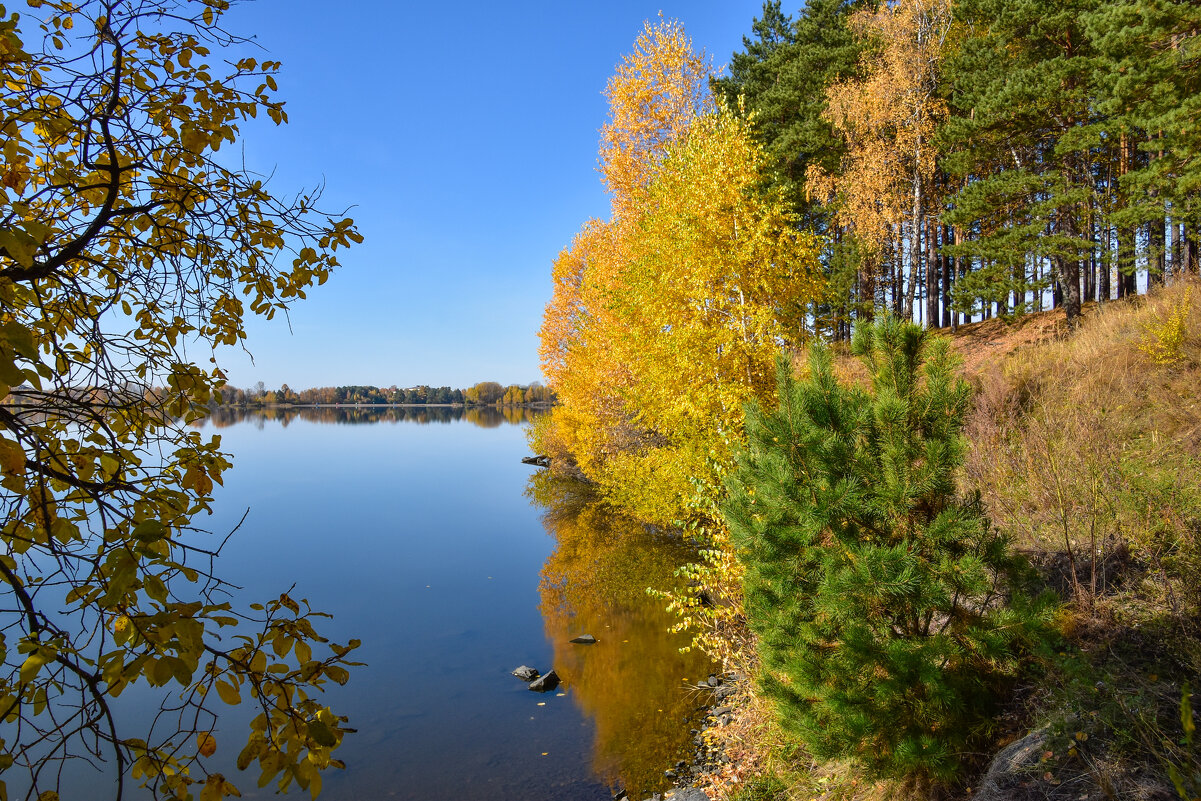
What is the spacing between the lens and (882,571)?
139 inches

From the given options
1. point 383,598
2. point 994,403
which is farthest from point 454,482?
point 994,403

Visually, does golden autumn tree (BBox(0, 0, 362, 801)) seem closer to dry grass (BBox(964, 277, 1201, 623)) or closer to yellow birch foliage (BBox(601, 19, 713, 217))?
dry grass (BBox(964, 277, 1201, 623))

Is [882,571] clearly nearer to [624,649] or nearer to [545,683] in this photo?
[545,683]

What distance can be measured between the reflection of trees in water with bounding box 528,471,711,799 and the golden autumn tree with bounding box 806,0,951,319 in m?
11.7

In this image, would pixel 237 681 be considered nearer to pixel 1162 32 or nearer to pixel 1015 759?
pixel 1015 759

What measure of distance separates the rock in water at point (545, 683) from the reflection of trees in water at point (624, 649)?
0.24m

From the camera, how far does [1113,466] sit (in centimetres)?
563

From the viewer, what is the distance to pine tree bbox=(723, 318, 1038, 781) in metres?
3.54

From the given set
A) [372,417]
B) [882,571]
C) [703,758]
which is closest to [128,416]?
[882,571]

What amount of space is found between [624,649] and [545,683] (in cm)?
147

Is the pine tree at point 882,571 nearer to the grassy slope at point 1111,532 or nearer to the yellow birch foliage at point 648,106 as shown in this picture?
the grassy slope at point 1111,532

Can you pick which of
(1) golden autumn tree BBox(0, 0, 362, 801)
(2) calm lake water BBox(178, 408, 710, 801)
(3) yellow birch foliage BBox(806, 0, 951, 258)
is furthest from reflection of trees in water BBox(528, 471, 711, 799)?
(3) yellow birch foliage BBox(806, 0, 951, 258)

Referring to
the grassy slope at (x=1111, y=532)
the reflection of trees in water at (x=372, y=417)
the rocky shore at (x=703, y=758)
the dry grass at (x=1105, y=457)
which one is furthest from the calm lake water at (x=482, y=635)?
the reflection of trees in water at (x=372, y=417)

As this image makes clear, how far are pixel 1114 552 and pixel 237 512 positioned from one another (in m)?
22.1
